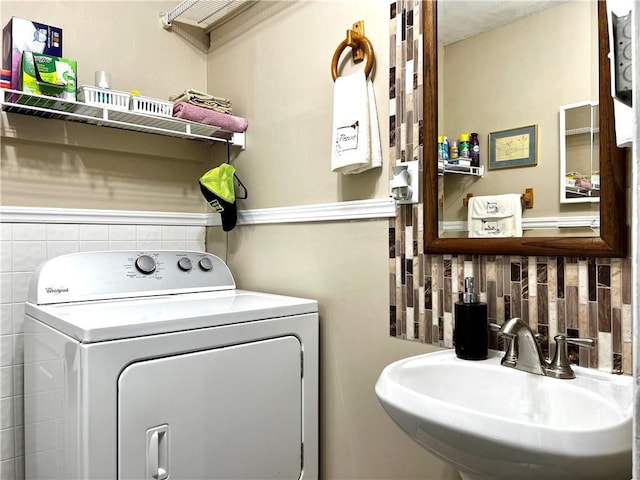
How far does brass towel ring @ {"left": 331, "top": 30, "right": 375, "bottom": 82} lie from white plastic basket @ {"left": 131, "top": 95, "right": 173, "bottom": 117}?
2.50 ft

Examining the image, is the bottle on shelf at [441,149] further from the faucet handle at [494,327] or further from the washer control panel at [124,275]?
the washer control panel at [124,275]

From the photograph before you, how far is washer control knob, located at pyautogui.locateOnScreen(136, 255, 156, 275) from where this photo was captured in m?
1.79

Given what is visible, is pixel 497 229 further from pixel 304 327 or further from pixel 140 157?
pixel 140 157

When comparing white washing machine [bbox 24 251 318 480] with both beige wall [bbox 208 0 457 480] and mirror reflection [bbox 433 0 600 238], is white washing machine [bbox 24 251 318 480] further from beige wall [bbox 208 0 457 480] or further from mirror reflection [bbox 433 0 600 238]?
mirror reflection [bbox 433 0 600 238]

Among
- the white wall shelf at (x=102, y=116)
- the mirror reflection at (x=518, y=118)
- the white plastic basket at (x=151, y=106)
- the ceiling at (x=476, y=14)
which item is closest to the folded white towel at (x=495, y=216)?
the mirror reflection at (x=518, y=118)

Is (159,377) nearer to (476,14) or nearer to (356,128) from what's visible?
(356,128)

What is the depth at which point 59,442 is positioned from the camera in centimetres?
133

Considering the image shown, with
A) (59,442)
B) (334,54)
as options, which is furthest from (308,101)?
(59,442)

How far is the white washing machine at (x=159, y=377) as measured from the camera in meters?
1.20

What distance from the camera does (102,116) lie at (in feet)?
6.15

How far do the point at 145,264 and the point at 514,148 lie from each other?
1343 mm

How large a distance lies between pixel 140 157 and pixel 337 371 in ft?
4.42

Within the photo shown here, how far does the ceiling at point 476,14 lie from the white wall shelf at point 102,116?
42.1 inches

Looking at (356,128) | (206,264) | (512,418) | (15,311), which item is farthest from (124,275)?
(512,418)
